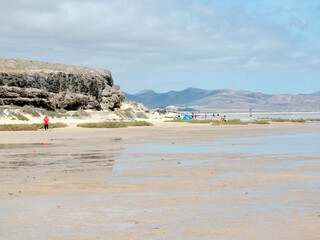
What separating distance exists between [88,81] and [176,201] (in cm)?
6077

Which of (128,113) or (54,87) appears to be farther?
(128,113)

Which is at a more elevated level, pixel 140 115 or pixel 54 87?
pixel 54 87

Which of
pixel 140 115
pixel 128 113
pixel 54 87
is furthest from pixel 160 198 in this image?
pixel 140 115

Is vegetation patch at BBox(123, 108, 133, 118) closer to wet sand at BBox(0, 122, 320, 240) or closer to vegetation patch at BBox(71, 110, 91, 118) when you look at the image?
vegetation patch at BBox(71, 110, 91, 118)

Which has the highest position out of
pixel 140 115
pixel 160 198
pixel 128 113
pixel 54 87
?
pixel 54 87

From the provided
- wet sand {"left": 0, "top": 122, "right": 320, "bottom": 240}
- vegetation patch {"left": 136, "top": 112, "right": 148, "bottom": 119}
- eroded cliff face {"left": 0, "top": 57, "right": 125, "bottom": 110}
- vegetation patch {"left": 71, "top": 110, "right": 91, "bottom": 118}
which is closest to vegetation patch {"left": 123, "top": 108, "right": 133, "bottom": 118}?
vegetation patch {"left": 136, "top": 112, "right": 148, "bottom": 119}

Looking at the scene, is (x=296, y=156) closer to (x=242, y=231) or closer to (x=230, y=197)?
(x=230, y=197)

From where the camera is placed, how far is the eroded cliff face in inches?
2296

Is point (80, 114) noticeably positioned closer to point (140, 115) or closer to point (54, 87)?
point (54, 87)

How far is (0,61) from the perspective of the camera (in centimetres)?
6706

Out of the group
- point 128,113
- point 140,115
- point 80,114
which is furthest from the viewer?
point 140,115

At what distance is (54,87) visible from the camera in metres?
64.4

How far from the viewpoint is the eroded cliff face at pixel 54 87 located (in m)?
58.3

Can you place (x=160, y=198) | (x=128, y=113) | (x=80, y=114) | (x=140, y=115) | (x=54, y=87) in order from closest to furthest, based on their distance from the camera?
1. (x=160, y=198)
2. (x=80, y=114)
3. (x=54, y=87)
4. (x=128, y=113)
5. (x=140, y=115)
